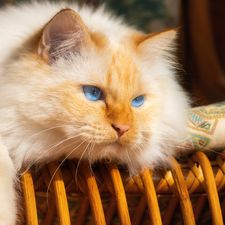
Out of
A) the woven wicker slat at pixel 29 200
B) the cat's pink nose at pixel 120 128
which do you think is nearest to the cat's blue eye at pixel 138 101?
the cat's pink nose at pixel 120 128

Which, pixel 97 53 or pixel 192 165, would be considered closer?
pixel 97 53

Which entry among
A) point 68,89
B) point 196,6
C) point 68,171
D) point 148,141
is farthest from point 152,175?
point 196,6

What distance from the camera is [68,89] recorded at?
29.7 inches

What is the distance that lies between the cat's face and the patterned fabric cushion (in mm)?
200

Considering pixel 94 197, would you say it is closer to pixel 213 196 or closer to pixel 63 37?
pixel 213 196

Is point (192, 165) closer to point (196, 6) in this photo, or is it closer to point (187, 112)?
point (187, 112)

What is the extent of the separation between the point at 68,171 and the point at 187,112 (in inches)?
21.2

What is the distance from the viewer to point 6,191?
73cm

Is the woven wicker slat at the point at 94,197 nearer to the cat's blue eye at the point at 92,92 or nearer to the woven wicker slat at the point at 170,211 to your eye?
the cat's blue eye at the point at 92,92

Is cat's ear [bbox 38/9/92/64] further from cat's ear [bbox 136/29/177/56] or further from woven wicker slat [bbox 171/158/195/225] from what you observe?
woven wicker slat [bbox 171/158/195/225]

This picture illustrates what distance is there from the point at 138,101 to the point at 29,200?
0.45 m

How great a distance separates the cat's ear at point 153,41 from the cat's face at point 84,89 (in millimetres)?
63

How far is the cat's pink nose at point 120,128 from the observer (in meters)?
0.74

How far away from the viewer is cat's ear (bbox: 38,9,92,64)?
73cm
